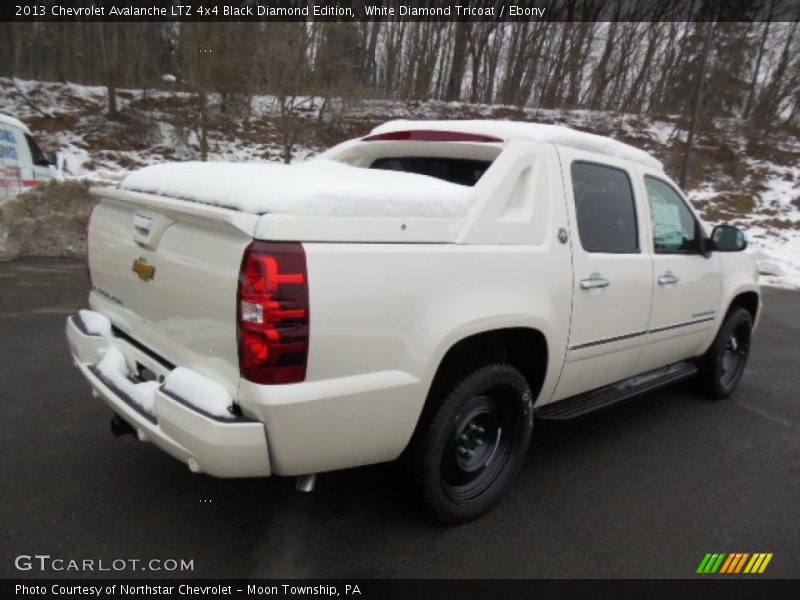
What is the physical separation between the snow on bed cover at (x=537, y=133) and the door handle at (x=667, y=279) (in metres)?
0.75

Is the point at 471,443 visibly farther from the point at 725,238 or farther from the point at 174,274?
the point at 725,238

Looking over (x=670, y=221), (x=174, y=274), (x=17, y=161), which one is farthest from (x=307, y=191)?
(x=17, y=161)

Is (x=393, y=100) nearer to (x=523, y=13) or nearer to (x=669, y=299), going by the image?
(x=523, y=13)

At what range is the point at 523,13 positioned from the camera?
1035 inches

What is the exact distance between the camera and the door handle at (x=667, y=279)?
138 inches

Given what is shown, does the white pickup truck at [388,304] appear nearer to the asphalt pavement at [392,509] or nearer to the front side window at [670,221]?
the front side window at [670,221]

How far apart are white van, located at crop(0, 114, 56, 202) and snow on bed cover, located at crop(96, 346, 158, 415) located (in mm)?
7446

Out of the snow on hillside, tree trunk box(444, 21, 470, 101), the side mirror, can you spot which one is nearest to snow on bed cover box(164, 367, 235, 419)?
the side mirror

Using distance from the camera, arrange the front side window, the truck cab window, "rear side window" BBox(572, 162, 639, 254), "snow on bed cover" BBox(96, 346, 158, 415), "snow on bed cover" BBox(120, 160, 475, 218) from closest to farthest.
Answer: "snow on bed cover" BBox(120, 160, 475, 218)
"snow on bed cover" BBox(96, 346, 158, 415)
"rear side window" BBox(572, 162, 639, 254)
the front side window
the truck cab window

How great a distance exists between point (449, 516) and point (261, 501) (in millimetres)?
944

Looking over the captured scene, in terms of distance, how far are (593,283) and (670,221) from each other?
125 centimetres

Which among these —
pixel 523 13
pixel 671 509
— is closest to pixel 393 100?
pixel 523 13

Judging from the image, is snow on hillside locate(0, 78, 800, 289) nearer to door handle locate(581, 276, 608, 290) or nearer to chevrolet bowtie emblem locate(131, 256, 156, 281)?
door handle locate(581, 276, 608, 290)

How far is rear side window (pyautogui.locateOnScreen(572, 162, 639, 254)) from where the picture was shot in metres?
3.06
